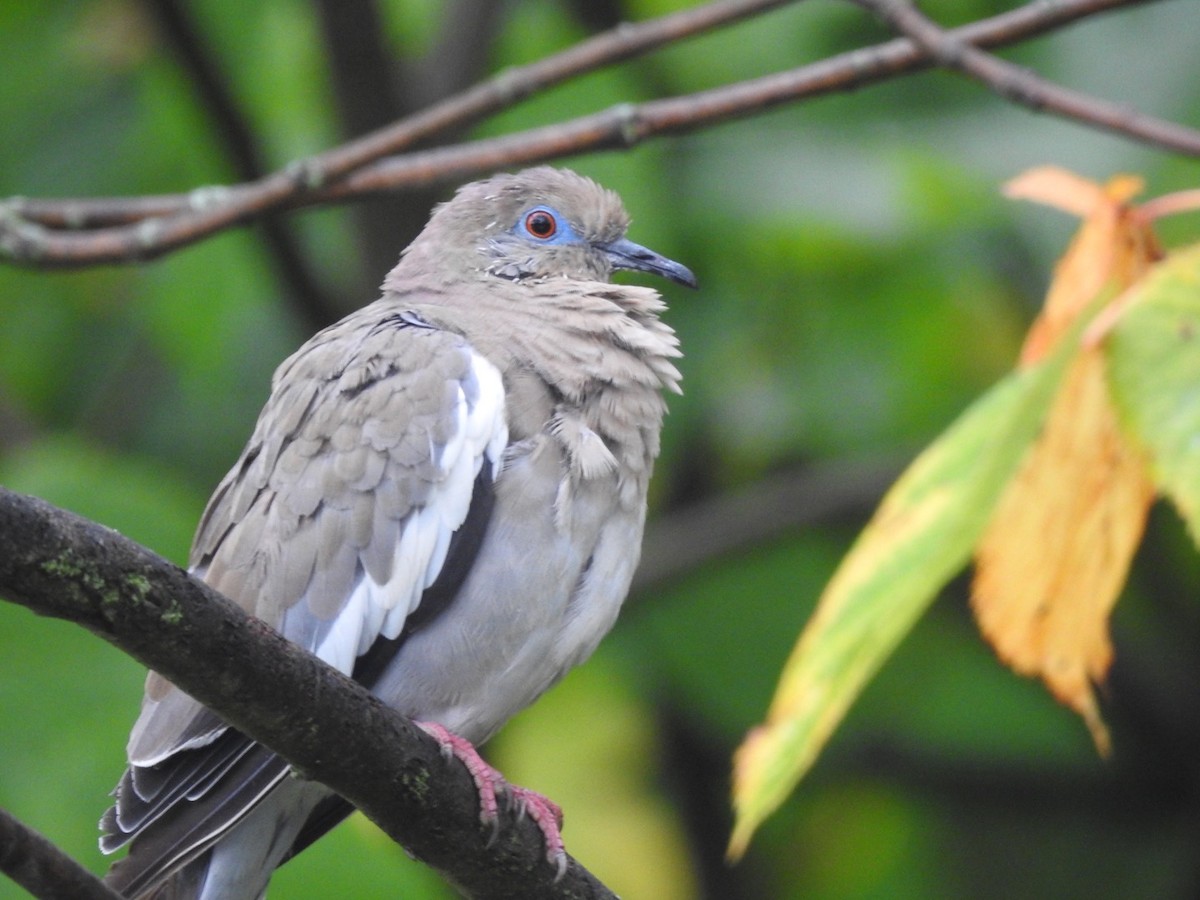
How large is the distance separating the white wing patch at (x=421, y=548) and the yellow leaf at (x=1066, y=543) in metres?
1.32

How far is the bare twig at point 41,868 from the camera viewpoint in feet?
6.70

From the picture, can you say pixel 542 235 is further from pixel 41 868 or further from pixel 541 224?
pixel 41 868

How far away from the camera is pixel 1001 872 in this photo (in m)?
5.29

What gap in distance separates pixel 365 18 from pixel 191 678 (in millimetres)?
3091

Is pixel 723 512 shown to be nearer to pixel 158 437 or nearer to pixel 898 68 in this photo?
pixel 158 437

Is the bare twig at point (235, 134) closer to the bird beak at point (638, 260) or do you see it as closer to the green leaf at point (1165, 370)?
the bird beak at point (638, 260)

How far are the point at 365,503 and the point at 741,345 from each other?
2.11 m

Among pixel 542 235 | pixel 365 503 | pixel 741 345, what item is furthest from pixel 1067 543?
pixel 741 345

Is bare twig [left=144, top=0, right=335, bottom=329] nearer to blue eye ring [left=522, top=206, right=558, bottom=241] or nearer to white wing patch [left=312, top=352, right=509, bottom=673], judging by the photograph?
blue eye ring [left=522, top=206, right=558, bottom=241]

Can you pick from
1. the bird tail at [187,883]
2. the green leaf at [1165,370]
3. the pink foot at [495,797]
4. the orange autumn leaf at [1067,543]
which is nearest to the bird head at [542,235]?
the pink foot at [495,797]

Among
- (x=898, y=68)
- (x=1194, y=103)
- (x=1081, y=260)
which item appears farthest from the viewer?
(x=1194, y=103)

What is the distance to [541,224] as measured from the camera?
4.04 metres

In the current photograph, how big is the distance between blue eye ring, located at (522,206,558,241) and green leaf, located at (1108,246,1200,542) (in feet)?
7.29

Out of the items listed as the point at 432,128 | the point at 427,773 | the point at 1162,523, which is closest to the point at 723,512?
the point at 1162,523
